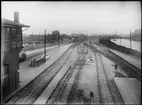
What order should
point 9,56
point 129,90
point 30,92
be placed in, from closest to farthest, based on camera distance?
point 9,56, point 129,90, point 30,92

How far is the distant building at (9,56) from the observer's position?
7.89 meters

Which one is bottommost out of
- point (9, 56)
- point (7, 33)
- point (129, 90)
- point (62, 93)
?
point (62, 93)

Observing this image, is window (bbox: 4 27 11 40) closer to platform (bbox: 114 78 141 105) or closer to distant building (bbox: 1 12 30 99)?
distant building (bbox: 1 12 30 99)

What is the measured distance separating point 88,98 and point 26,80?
16.5 feet

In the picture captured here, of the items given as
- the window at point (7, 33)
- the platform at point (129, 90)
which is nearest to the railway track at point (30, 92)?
the window at point (7, 33)

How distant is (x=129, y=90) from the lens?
9219mm

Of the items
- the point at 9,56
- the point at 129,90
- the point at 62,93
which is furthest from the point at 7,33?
the point at 129,90

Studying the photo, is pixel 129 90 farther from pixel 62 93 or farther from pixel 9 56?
pixel 9 56

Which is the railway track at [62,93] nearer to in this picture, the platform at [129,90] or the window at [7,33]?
the platform at [129,90]

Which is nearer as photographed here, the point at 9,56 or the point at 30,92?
the point at 9,56

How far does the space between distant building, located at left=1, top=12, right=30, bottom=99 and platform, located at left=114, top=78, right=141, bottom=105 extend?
5.36 meters

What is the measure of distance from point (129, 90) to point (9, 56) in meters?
6.14

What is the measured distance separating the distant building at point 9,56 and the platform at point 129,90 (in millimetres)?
5363

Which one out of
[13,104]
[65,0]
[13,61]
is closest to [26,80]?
[13,61]
